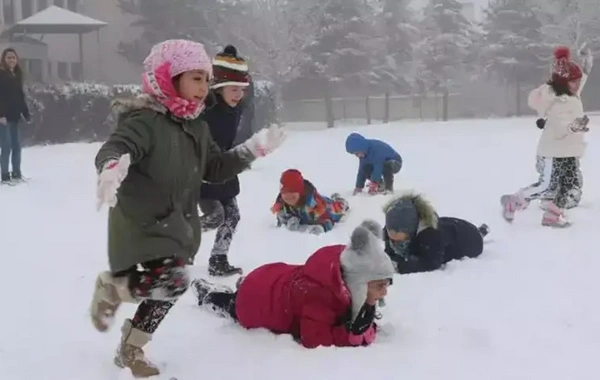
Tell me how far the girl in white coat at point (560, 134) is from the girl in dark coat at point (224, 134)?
125 inches

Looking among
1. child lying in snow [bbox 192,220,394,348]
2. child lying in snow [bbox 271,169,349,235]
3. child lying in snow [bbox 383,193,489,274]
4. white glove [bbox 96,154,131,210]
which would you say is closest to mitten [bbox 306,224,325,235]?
child lying in snow [bbox 271,169,349,235]

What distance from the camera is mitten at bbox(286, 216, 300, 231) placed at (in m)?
7.13

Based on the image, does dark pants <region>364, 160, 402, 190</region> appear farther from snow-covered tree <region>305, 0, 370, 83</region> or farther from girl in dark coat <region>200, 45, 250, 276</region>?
snow-covered tree <region>305, 0, 370, 83</region>

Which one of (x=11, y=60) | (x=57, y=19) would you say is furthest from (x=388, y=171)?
(x=57, y=19)

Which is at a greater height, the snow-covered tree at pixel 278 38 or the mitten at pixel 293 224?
the snow-covered tree at pixel 278 38

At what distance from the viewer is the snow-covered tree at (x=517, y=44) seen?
38625 millimetres

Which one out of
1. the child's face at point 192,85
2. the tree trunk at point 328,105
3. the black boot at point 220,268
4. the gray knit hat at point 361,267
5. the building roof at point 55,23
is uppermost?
the building roof at point 55,23

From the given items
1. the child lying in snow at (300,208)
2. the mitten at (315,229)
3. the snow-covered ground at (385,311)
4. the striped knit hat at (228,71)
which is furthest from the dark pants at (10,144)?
the striped knit hat at (228,71)

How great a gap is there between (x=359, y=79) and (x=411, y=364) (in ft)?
112

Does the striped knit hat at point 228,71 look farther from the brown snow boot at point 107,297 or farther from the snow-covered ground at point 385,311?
the brown snow boot at point 107,297

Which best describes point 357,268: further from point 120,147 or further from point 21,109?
point 21,109

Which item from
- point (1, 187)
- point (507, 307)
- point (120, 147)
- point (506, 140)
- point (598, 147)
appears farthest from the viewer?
point (506, 140)

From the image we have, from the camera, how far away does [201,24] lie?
36.1 m

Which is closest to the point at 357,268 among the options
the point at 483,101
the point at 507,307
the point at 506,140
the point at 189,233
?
the point at 189,233
